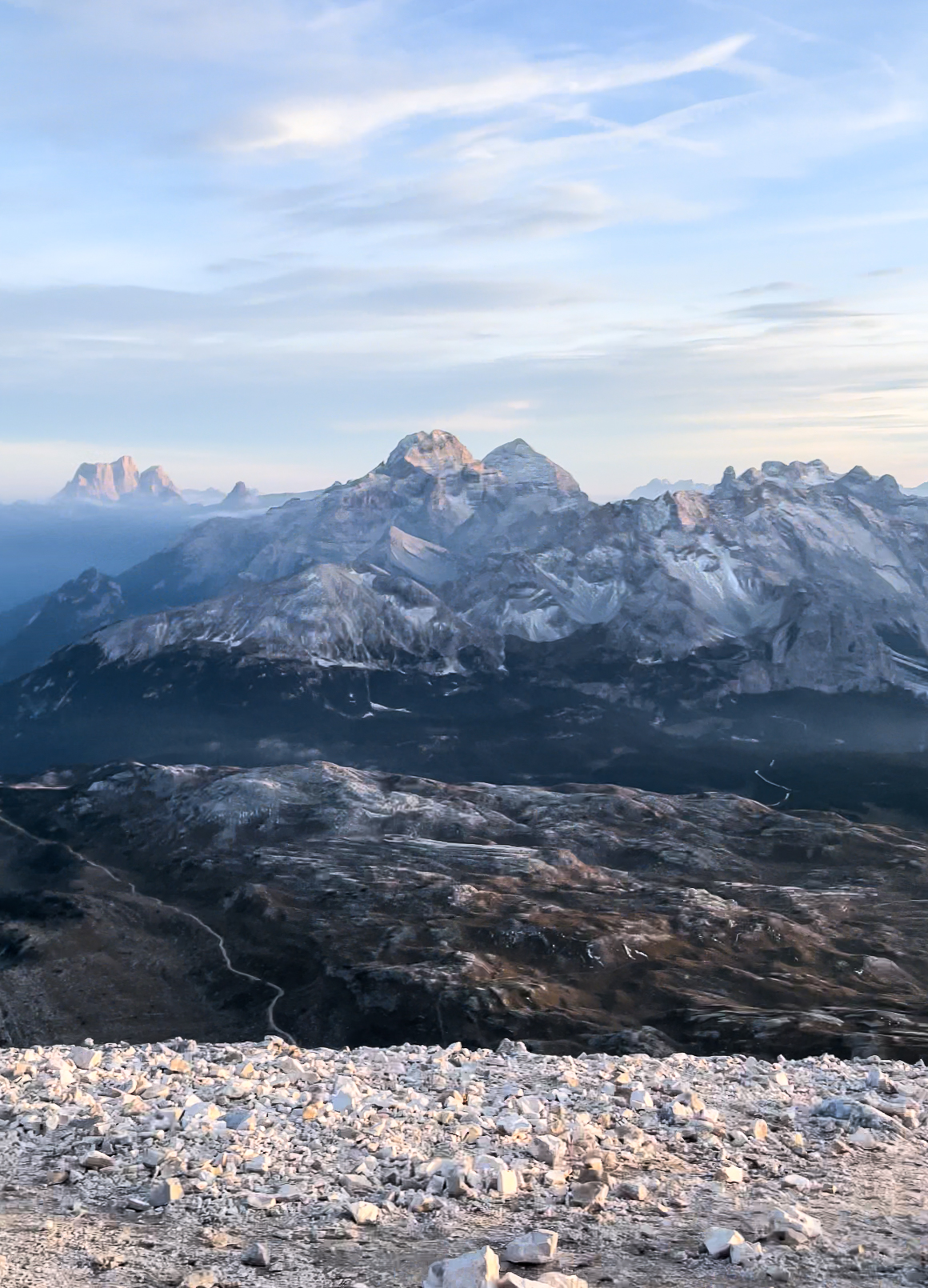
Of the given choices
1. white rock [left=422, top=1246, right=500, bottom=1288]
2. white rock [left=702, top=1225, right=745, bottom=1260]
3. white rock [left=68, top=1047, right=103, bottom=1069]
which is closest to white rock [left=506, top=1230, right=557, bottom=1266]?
white rock [left=422, top=1246, right=500, bottom=1288]

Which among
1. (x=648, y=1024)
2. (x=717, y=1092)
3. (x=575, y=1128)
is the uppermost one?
(x=575, y=1128)

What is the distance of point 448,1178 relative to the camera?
121 ft

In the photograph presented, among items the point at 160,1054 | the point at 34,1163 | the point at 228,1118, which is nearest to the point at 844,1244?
the point at 228,1118

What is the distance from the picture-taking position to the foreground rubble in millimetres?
31141

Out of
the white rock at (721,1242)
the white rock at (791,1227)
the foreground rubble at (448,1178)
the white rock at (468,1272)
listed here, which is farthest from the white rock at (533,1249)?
the white rock at (791,1227)

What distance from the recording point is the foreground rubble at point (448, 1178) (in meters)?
31.1

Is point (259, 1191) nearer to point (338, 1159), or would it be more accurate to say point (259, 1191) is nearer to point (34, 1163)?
point (338, 1159)

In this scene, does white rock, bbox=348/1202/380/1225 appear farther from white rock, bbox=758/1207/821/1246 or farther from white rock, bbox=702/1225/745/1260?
white rock, bbox=758/1207/821/1246

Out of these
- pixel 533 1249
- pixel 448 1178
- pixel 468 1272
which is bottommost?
pixel 448 1178

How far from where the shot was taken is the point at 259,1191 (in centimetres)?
3625

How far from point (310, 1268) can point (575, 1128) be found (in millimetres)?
14562

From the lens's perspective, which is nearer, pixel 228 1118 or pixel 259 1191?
pixel 259 1191

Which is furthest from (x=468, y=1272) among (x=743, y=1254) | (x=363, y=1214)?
(x=743, y=1254)

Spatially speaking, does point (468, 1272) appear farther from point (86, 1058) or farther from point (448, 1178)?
point (86, 1058)
